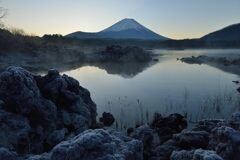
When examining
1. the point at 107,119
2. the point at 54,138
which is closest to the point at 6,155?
the point at 54,138

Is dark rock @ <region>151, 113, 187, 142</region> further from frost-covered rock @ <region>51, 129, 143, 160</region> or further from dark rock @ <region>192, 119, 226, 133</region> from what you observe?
frost-covered rock @ <region>51, 129, 143, 160</region>

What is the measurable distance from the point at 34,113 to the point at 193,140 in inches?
213

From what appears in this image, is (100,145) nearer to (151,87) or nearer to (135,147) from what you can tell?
(135,147)

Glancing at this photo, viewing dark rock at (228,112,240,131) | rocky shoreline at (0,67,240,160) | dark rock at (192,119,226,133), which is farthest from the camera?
dark rock at (192,119,226,133)

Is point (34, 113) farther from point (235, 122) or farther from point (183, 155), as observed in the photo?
point (235, 122)

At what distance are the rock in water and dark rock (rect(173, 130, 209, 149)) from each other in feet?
13.1

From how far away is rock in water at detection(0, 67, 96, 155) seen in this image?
37.6ft

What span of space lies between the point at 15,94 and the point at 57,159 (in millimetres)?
6263

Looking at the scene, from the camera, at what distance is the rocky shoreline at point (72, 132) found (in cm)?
708

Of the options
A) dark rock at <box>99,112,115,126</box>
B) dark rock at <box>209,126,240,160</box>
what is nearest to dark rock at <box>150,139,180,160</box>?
dark rock at <box>209,126,240,160</box>

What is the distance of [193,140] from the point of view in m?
11.1

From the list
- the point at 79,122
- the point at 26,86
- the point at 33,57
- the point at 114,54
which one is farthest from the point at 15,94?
the point at 114,54

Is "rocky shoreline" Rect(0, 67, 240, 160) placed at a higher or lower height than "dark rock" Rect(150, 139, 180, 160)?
higher

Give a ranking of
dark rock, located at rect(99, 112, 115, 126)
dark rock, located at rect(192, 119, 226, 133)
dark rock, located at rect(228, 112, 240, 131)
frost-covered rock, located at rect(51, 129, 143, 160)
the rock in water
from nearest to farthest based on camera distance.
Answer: frost-covered rock, located at rect(51, 129, 143, 160)
dark rock, located at rect(228, 112, 240, 131)
the rock in water
dark rock, located at rect(192, 119, 226, 133)
dark rock, located at rect(99, 112, 115, 126)
